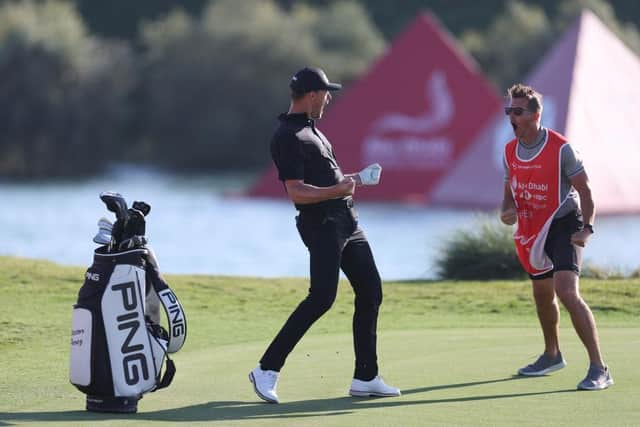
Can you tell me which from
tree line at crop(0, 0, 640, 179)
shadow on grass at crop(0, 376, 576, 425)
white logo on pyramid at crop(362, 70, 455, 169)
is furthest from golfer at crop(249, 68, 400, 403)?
tree line at crop(0, 0, 640, 179)

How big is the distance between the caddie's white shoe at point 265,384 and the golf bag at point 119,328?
1.50 feet

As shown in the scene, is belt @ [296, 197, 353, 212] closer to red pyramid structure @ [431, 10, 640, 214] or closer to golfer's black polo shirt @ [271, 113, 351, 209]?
golfer's black polo shirt @ [271, 113, 351, 209]

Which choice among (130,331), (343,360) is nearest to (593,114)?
(343,360)

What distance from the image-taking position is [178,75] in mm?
59562

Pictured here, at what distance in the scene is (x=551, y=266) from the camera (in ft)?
24.7

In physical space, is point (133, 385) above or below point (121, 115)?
below

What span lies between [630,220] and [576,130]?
9.51ft

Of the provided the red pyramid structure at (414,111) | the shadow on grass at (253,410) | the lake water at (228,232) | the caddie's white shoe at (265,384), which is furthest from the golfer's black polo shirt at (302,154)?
the red pyramid structure at (414,111)

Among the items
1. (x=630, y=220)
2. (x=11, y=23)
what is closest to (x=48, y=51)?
(x=11, y=23)

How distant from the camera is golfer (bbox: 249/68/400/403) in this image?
22.5 feet

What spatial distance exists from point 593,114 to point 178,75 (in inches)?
1296

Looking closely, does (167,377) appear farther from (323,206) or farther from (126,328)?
(323,206)

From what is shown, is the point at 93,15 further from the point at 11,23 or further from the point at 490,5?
the point at 11,23

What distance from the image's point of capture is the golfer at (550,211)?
23.8 feet
